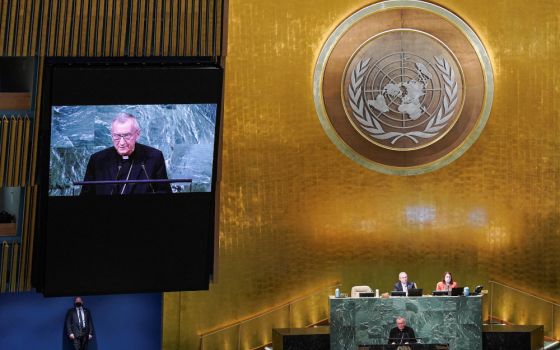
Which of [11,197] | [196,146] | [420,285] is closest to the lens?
[196,146]

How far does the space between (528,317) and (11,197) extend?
7.94 m

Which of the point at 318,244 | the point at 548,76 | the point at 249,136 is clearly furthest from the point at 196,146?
the point at 548,76

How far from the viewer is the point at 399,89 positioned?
14156 mm

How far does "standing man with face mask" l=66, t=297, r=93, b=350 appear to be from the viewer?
13258mm

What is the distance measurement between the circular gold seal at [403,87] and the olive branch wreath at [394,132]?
2 cm

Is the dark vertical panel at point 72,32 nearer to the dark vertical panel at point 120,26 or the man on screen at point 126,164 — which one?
the dark vertical panel at point 120,26

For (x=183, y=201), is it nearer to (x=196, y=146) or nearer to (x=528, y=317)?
(x=196, y=146)

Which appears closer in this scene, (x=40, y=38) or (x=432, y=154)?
(x=40, y=38)

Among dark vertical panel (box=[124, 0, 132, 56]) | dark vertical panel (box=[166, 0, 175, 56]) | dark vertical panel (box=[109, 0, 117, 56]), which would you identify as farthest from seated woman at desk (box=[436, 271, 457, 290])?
dark vertical panel (box=[109, 0, 117, 56])

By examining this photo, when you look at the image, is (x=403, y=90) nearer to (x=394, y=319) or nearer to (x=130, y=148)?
(x=394, y=319)

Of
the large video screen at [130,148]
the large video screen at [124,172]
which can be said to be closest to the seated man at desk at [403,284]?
the large video screen at [124,172]

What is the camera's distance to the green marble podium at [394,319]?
12.5m

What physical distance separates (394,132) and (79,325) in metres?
5.50

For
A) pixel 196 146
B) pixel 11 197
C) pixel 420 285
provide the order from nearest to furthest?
pixel 196 146 < pixel 11 197 < pixel 420 285
